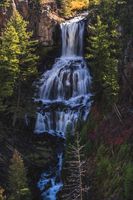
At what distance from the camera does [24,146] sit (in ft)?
212

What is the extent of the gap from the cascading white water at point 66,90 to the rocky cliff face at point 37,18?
6.43 feet

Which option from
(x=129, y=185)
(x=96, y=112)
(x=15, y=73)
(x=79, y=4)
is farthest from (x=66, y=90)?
(x=129, y=185)

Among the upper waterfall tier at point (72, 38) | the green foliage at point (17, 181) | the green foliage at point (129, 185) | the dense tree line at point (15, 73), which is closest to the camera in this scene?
the green foliage at point (129, 185)

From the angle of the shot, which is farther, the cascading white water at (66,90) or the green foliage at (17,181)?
the cascading white water at (66,90)

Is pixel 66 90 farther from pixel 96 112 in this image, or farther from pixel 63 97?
pixel 96 112

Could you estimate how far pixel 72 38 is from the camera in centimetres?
7625

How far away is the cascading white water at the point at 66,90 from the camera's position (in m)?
68.2

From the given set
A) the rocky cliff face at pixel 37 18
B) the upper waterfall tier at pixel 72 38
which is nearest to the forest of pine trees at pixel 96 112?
the upper waterfall tier at pixel 72 38

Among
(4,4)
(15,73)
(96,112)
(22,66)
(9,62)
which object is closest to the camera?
(96,112)

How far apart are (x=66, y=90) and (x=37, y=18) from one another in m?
13.1

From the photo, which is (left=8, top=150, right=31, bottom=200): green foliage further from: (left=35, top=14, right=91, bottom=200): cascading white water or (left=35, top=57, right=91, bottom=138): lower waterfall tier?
(left=35, top=57, right=91, bottom=138): lower waterfall tier

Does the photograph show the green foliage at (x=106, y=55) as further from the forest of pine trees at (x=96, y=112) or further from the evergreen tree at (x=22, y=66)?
the evergreen tree at (x=22, y=66)

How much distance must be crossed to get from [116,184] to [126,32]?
2130 cm

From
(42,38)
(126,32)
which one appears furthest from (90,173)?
(42,38)
